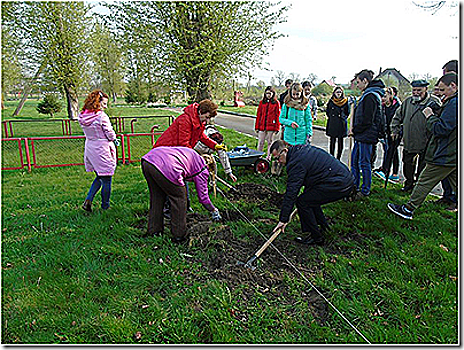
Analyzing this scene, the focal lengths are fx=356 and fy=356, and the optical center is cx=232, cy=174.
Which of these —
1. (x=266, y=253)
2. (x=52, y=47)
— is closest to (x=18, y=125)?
(x=52, y=47)

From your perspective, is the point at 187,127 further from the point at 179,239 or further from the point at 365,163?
the point at 365,163

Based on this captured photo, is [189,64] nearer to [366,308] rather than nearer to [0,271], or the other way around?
[0,271]

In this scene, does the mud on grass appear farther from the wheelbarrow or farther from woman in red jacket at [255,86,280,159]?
woman in red jacket at [255,86,280,159]

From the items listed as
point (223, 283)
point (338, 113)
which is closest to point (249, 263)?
point (223, 283)

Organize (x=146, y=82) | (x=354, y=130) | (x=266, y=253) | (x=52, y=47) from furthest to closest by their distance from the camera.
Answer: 1. (x=52, y=47)
2. (x=146, y=82)
3. (x=354, y=130)
4. (x=266, y=253)

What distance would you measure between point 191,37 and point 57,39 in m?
13.8

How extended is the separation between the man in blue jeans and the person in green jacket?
3.31ft

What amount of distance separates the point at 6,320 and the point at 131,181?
14.7 ft

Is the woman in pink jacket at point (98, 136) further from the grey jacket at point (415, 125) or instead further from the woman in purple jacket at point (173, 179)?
the grey jacket at point (415, 125)

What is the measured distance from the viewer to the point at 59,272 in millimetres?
3693

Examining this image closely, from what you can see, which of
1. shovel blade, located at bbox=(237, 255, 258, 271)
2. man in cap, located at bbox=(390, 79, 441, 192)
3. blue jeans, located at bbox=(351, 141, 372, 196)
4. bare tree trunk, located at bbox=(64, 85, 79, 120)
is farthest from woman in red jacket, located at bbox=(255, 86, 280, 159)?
bare tree trunk, located at bbox=(64, 85, 79, 120)

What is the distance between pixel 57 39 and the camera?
18.4 m

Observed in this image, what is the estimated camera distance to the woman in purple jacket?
3.95 meters

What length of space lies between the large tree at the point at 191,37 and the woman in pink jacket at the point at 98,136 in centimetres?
295
